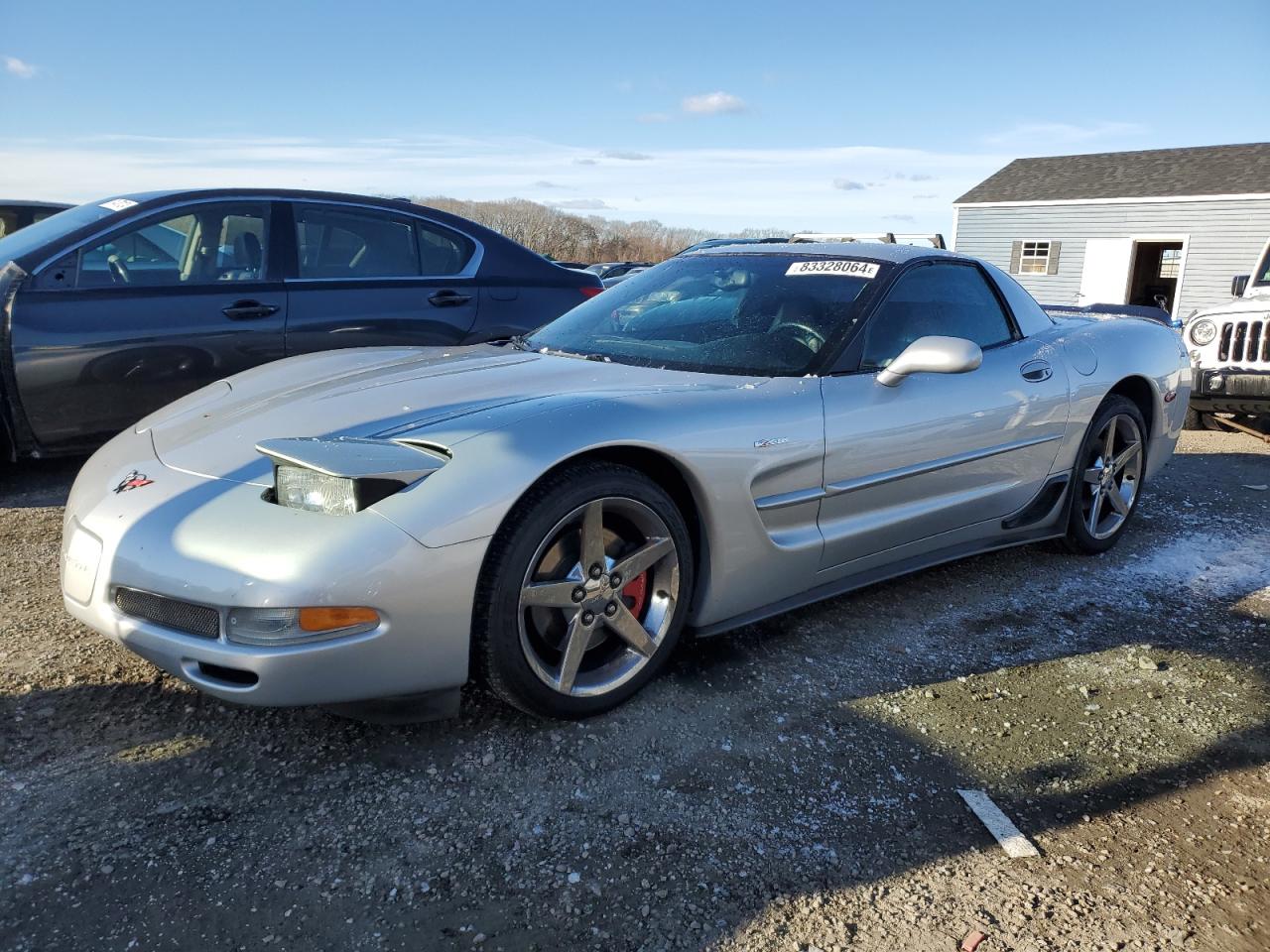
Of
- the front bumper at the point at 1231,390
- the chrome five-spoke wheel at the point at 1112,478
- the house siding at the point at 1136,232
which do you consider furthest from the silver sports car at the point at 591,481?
the house siding at the point at 1136,232

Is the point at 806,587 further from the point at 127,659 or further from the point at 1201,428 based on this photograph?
the point at 1201,428

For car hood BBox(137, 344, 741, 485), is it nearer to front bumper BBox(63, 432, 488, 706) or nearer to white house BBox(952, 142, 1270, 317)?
front bumper BBox(63, 432, 488, 706)

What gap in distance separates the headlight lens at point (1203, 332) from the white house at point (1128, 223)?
1525 cm

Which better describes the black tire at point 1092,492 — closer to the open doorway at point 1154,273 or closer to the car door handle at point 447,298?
the car door handle at point 447,298

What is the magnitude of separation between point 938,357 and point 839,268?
66 centimetres

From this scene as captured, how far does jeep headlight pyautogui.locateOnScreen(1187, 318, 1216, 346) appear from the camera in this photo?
24.5 ft

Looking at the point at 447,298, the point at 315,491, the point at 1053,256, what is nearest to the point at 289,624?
the point at 315,491

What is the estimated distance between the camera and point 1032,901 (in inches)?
80.1

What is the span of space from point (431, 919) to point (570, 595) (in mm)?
888

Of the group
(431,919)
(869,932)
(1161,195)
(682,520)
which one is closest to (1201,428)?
(682,520)

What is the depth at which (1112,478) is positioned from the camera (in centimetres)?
442

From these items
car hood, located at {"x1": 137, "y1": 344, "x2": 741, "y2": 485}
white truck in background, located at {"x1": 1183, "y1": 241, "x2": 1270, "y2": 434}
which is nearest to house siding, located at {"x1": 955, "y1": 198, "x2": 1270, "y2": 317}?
white truck in background, located at {"x1": 1183, "y1": 241, "x2": 1270, "y2": 434}

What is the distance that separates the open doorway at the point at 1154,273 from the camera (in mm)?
23688

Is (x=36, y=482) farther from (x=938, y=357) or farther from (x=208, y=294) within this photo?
(x=938, y=357)
